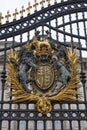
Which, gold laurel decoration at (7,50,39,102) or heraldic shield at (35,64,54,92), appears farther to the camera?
heraldic shield at (35,64,54,92)

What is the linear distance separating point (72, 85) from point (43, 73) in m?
0.68

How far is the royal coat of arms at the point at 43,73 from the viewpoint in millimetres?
8180

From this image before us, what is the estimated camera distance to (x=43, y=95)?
323 inches

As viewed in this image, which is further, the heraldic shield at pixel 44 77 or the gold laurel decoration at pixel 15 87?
the heraldic shield at pixel 44 77

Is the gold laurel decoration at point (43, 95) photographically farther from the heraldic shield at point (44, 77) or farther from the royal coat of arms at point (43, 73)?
the heraldic shield at point (44, 77)

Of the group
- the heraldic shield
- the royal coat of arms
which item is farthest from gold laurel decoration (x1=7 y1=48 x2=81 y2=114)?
the heraldic shield

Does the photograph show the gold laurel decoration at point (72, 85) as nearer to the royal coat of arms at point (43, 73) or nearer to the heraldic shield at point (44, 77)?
the royal coat of arms at point (43, 73)

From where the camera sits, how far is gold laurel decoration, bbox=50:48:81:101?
26.9ft

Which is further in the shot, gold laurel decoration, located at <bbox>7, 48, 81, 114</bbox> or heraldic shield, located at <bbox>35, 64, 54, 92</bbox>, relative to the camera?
heraldic shield, located at <bbox>35, 64, 54, 92</bbox>

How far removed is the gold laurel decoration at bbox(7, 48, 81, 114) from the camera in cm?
810

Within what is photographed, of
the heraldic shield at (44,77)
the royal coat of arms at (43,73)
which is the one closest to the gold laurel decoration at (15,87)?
the royal coat of arms at (43,73)

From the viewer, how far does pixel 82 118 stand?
8.11m

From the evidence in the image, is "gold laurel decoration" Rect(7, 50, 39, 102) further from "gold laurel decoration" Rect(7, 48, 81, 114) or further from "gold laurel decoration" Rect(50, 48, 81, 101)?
"gold laurel decoration" Rect(50, 48, 81, 101)

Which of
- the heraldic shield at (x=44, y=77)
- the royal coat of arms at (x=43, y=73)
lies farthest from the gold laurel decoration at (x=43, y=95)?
the heraldic shield at (x=44, y=77)
